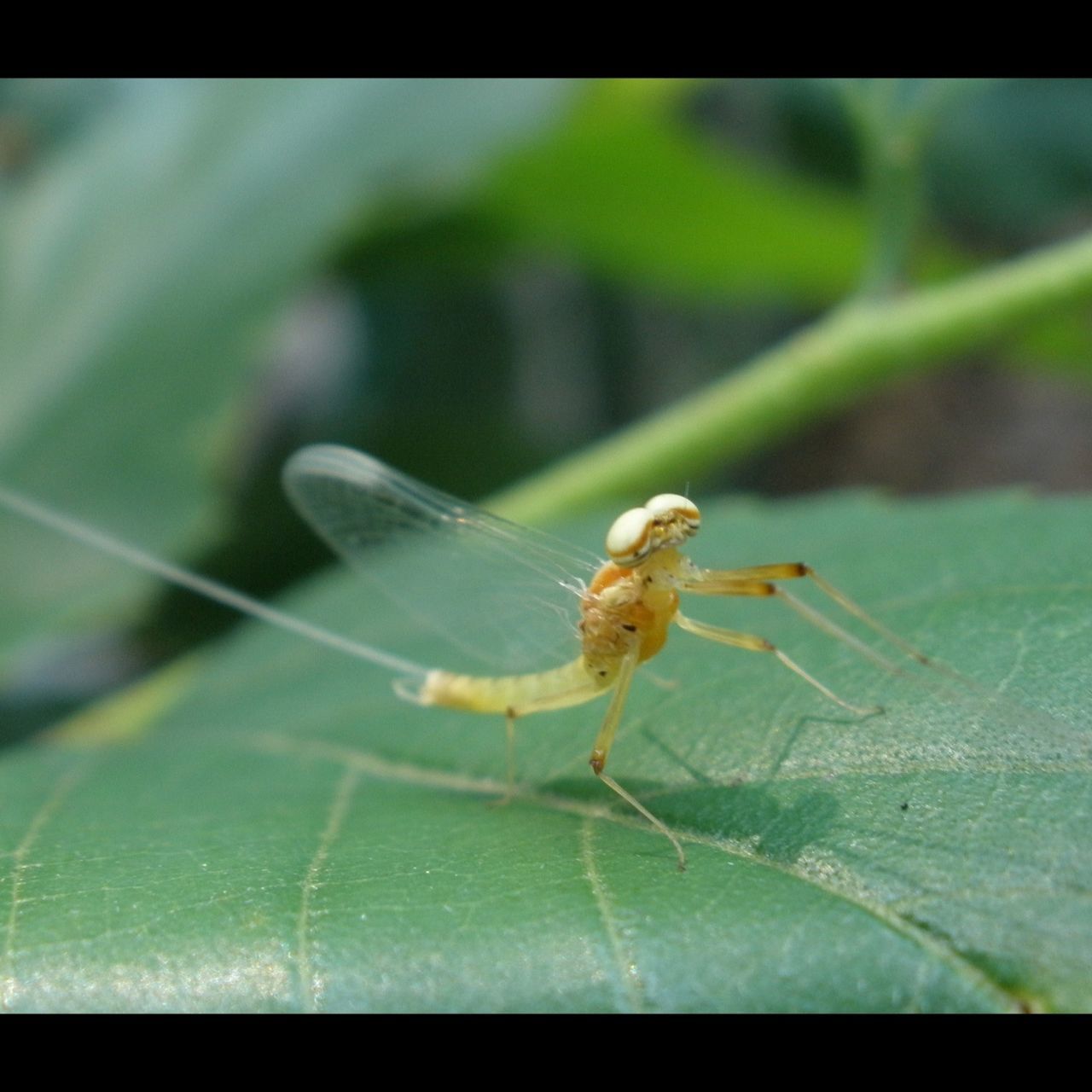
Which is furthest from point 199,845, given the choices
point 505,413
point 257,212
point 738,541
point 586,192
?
point 505,413

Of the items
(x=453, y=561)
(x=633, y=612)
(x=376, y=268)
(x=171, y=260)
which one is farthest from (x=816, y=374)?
(x=376, y=268)

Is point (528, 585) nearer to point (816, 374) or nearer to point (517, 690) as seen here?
point (517, 690)

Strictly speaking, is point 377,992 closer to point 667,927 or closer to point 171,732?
point 667,927

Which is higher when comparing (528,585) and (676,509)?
(676,509)

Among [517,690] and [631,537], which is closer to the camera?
[631,537]

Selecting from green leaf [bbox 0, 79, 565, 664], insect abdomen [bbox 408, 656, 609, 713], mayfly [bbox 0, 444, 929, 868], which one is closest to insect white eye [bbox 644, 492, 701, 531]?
mayfly [bbox 0, 444, 929, 868]
